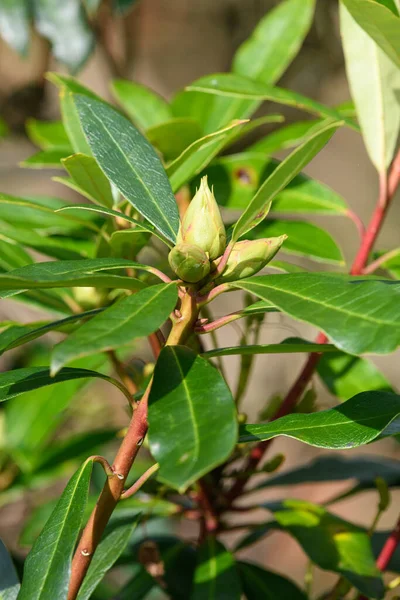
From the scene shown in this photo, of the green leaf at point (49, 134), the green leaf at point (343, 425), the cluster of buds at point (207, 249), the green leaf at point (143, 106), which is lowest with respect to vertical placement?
the green leaf at point (343, 425)

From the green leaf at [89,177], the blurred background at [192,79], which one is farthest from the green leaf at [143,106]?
the blurred background at [192,79]

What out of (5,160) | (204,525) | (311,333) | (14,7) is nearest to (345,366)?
(204,525)

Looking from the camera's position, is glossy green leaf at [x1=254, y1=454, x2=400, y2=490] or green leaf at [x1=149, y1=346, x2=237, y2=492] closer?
green leaf at [x1=149, y1=346, x2=237, y2=492]

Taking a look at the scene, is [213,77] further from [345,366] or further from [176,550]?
[176,550]

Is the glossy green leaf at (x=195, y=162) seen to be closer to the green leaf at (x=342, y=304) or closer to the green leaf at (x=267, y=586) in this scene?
the green leaf at (x=342, y=304)

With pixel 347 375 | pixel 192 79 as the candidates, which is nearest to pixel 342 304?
pixel 347 375

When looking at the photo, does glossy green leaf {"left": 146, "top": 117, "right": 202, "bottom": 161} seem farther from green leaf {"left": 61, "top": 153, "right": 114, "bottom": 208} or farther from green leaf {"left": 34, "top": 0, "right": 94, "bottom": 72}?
green leaf {"left": 34, "top": 0, "right": 94, "bottom": 72}

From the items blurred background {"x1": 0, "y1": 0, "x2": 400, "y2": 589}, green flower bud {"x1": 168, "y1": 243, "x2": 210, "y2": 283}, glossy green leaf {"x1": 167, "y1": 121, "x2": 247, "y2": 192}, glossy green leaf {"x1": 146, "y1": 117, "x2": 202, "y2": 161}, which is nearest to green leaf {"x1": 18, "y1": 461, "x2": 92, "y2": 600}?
green flower bud {"x1": 168, "y1": 243, "x2": 210, "y2": 283}
